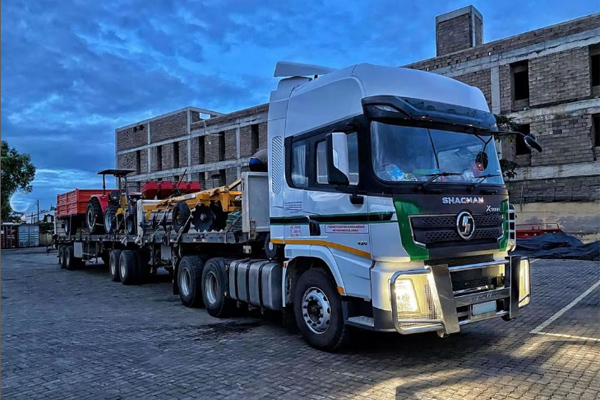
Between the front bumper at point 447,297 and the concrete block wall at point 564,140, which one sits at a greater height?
the concrete block wall at point 564,140

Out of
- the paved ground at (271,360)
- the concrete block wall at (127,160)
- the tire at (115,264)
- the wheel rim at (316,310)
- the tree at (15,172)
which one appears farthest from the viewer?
the concrete block wall at (127,160)

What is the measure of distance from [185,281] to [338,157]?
542 cm

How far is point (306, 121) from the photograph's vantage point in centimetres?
638

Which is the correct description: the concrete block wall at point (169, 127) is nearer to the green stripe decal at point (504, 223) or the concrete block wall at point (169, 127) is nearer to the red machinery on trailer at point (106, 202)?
the red machinery on trailer at point (106, 202)

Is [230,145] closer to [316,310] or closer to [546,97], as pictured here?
[546,97]

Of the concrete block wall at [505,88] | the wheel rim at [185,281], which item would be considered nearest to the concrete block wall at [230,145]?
the concrete block wall at [505,88]

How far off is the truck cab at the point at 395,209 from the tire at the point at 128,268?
7803mm

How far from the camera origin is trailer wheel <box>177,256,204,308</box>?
916 cm

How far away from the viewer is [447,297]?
517 centimetres

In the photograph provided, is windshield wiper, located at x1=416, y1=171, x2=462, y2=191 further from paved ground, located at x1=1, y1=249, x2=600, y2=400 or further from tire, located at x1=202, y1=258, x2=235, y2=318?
tire, located at x1=202, y1=258, x2=235, y2=318

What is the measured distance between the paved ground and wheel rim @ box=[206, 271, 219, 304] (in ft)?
1.23

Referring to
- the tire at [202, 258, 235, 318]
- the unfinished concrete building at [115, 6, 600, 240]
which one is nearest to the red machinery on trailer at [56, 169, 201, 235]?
the tire at [202, 258, 235, 318]

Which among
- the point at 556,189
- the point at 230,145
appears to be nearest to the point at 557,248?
the point at 556,189

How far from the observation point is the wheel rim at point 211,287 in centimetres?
854
